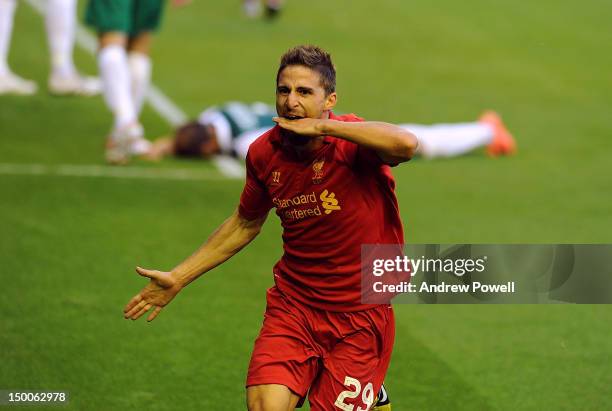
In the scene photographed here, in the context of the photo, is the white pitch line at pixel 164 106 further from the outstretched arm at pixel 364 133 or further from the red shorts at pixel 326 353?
the outstretched arm at pixel 364 133

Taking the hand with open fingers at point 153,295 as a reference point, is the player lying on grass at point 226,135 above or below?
above

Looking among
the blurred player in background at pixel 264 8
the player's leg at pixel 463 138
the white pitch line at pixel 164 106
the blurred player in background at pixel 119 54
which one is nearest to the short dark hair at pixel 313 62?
the blurred player in background at pixel 119 54

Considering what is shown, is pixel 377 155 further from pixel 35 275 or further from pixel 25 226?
pixel 25 226

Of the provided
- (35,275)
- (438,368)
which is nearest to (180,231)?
(35,275)

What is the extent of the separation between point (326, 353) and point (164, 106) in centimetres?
872

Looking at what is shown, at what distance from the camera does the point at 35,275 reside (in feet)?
27.0

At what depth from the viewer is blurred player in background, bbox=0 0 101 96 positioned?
1240cm

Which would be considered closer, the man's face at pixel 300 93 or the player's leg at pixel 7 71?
the man's face at pixel 300 93

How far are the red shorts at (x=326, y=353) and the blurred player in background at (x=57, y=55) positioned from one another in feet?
25.9

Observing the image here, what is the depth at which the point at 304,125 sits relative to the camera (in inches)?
184

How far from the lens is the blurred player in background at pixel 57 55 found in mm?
12398

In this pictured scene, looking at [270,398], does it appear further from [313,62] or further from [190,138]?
[190,138]

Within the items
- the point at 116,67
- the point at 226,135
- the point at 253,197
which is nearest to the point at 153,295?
the point at 253,197

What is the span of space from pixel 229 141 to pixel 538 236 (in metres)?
3.39
